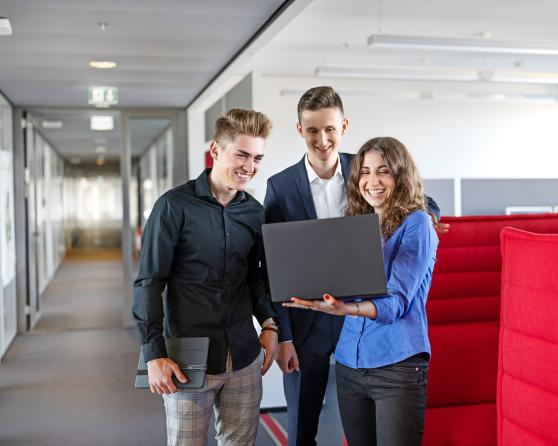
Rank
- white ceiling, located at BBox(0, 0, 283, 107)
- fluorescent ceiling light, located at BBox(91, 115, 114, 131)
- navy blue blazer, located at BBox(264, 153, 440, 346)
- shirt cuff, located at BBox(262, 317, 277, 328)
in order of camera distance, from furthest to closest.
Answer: fluorescent ceiling light, located at BBox(91, 115, 114, 131), white ceiling, located at BBox(0, 0, 283, 107), navy blue blazer, located at BBox(264, 153, 440, 346), shirt cuff, located at BBox(262, 317, 277, 328)

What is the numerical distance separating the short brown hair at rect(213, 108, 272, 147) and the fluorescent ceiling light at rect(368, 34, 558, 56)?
295 centimetres

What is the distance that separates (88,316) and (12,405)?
410 centimetres

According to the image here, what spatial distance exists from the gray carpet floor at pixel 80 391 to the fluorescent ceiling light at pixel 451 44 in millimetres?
2622

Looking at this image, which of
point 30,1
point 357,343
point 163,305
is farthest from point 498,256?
point 30,1

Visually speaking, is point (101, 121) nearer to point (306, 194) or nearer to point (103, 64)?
point (103, 64)

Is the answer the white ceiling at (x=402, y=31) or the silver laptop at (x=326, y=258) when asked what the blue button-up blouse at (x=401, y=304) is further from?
the white ceiling at (x=402, y=31)

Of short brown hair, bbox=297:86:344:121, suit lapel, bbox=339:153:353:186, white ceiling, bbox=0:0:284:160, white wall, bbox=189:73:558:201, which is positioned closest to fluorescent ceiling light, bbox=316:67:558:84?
white wall, bbox=189:73:558:201

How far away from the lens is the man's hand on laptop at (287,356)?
8.04 ft

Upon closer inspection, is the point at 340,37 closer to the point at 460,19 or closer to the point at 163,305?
the point at 460,19

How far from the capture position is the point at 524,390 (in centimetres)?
211

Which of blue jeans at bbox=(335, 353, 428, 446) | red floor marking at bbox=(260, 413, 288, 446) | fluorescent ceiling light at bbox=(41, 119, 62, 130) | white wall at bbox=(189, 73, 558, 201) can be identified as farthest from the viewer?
fluorescent ceiling light at bbox=(41, 119, 62, 130)

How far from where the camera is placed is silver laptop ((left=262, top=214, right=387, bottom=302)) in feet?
6.05

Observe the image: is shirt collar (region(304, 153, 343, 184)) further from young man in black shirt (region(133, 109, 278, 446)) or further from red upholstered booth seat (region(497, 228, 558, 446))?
red upholstered booth seat (region(497, 228, 558, 446))

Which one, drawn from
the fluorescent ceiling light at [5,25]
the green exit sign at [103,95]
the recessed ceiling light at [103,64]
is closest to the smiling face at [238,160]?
the fluorescent ceiling light at [5,25]
